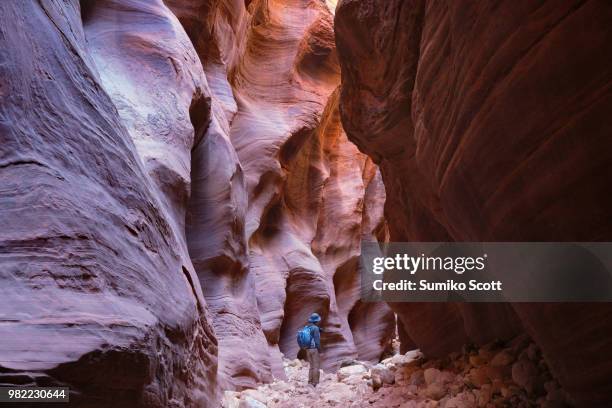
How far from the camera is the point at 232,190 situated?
950 centimetres

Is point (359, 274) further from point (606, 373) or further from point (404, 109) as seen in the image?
point (606, 373)

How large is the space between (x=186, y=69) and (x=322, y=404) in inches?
174

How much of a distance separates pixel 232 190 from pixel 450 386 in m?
4.92

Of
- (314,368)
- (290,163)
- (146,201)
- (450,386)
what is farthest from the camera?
(290,163)

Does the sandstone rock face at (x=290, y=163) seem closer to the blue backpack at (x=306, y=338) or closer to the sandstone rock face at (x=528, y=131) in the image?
the blue backpack at (x=306, y=338)

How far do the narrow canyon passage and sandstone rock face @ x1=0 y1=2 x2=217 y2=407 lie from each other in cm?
1

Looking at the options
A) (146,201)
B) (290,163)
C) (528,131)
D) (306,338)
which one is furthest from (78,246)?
(290,163)

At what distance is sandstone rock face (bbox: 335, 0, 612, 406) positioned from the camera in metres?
3.02

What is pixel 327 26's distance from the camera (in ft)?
58.7

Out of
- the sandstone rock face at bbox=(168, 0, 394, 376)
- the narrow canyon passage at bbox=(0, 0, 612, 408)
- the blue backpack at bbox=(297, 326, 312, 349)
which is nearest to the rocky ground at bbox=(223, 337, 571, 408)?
the narrow canyon passage at bbox=(0, 0, 612, 408)

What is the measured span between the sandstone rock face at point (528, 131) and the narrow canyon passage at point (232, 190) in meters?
0.01

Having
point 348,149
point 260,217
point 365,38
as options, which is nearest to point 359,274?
point 348,149

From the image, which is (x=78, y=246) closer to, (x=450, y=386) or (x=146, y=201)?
(x=146, y=201)

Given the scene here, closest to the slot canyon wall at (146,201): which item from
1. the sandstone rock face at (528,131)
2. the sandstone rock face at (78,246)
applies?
the sandstone rock face at (78,246)
